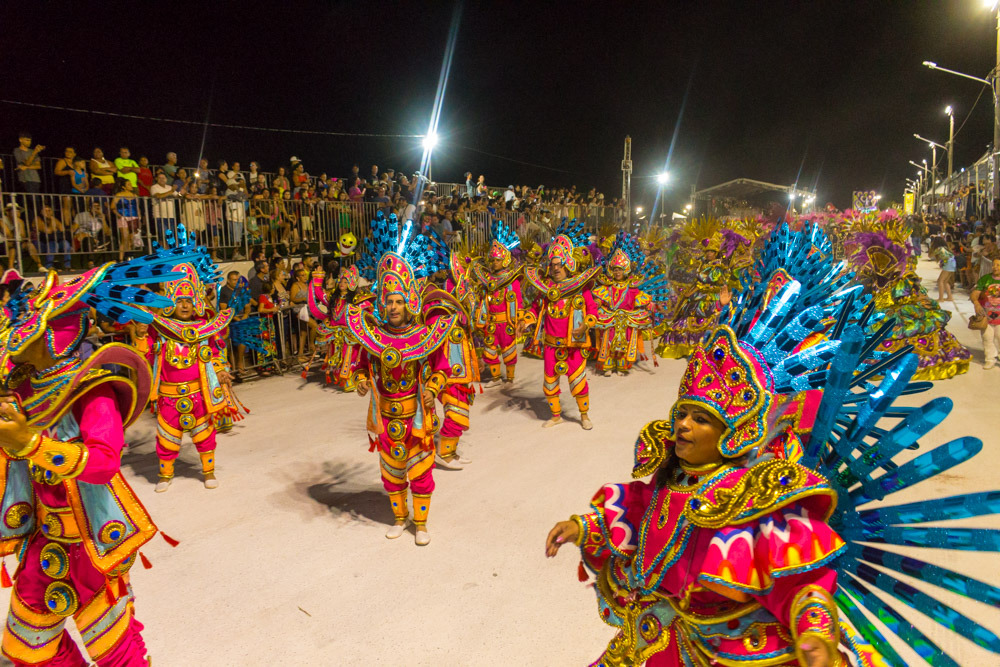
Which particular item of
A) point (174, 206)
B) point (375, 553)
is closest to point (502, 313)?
point (375, 553)

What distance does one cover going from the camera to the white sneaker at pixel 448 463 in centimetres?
619

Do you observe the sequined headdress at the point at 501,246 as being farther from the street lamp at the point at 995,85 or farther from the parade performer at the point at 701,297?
the street lamp at the point at 995,85

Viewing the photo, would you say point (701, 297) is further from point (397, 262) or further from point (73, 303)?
point (73, 303)

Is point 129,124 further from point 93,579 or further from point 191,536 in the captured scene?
point 93,579

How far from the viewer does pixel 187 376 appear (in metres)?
5.66

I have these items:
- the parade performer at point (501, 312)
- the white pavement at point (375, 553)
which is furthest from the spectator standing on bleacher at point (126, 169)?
the parade performer at point (501, 312)

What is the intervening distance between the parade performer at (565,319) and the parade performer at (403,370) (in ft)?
8.62

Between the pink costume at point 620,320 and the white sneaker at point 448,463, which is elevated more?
the pink costume at point 620,320

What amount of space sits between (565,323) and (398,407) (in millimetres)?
3130

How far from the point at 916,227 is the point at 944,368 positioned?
22.4 m

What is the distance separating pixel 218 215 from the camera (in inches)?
438

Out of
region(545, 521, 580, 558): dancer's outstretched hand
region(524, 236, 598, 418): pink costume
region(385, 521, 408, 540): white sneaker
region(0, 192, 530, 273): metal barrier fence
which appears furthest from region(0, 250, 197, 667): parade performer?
region(0, 192, 530, 273): metal barrier fence

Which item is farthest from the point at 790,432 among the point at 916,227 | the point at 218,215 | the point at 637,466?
the point at 916,227

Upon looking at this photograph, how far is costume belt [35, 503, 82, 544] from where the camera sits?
271cm
